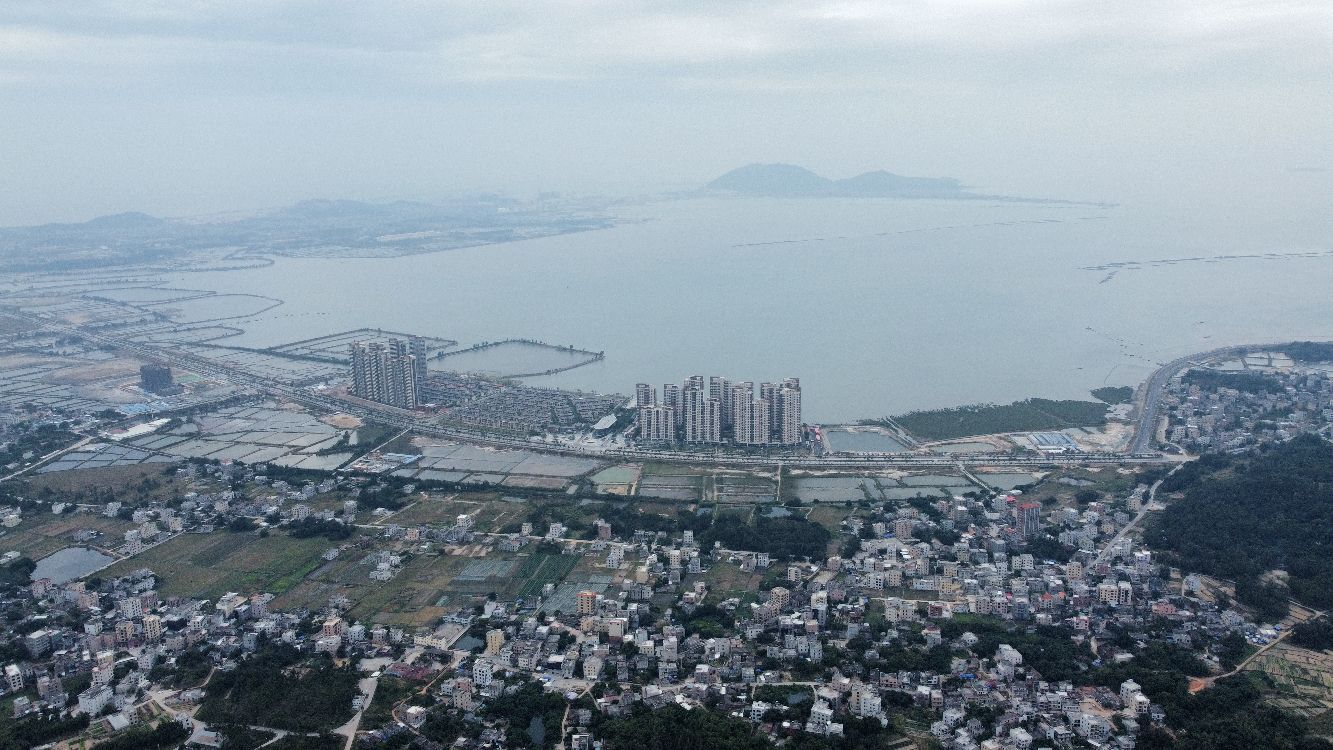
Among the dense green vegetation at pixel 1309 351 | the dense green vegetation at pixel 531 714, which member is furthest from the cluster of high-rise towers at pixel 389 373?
the dense green vegetation at pixel 1309 351

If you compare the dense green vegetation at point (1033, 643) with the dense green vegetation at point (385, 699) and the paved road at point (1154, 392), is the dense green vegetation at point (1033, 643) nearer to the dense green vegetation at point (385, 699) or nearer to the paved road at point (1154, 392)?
the dense green vegetation at point (385, 699)

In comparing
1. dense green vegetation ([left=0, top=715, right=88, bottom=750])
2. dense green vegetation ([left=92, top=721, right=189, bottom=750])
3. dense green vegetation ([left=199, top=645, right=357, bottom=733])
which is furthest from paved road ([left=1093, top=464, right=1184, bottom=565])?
dense green vegetation ([left=0, top=715, right=88, bottom=750])

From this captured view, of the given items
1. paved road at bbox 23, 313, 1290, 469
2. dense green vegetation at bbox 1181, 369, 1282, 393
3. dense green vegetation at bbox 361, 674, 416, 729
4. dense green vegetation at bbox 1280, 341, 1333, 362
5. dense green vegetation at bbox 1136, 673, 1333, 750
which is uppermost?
dense green vegetation at bbox 1280, 341, 1333, 362

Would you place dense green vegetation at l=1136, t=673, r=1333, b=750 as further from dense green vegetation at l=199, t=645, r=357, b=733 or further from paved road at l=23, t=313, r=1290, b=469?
paved road at l=23, t=313, r=1290, b=469

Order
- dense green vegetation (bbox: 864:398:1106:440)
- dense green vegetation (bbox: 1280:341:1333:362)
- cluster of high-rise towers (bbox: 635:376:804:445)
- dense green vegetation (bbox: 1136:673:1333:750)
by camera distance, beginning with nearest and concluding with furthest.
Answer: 1. dense green vegetation (bbox: 1136:673:1333:750)
2. cluster of high-rise towers (bbox: 635:376:804:445)
3. dense green vegetation (bbox: 864:398:1106:440)
4. dense green vegetation (bbox: 1280:341:1333:362)

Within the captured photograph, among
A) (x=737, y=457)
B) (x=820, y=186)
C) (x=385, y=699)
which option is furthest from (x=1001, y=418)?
(x=820, y=186)

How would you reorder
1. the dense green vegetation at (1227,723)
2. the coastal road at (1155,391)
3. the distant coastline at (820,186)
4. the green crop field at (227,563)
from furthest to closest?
the distant coastline at (820,186) < the coastal road at (1155,391) < the green crop field at (227,563) < the dense green vegetation at (1227,723)
